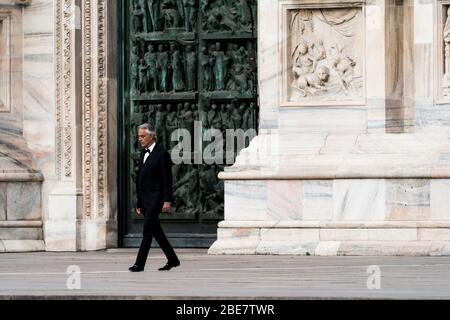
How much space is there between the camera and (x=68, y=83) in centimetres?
2817

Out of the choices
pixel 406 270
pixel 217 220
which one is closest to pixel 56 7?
pixel 217 220

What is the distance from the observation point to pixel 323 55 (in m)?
26.3

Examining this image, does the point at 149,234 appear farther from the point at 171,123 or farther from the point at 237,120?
the point at 171,123

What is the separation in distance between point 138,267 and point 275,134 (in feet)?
14.7

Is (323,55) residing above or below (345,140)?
above

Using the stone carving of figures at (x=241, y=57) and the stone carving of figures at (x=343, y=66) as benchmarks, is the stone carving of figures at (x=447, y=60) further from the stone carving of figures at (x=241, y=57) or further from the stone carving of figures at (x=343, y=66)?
the stone carving of figures at (x=241, y=57)

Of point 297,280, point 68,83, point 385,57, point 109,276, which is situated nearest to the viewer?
point 297,280

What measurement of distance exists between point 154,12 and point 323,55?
359cm

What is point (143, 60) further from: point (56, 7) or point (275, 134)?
point (275, 134)

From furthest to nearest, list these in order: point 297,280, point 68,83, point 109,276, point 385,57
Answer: point 68,83 → point 385,57 → point 109,276 → point 297,280

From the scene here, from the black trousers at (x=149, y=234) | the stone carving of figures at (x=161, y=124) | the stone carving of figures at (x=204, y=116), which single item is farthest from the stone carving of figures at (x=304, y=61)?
the black trousers at (x=149, y=234)

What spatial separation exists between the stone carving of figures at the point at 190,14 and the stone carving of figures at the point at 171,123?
1.32 meters

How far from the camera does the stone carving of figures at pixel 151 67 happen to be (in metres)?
28.7

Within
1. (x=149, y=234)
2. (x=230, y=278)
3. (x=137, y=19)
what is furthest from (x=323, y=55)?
(x=230, y=278)
